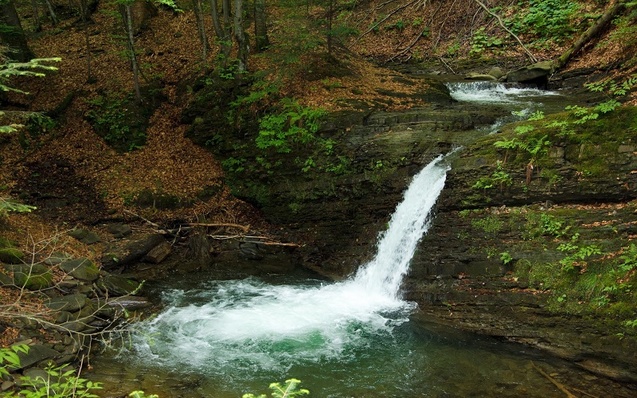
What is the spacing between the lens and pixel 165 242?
11.3m

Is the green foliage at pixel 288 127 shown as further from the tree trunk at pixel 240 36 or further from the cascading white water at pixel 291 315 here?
the cascading white water at pixel 291 315

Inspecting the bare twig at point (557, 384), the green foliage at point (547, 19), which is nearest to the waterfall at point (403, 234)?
the bare twig at point (557, 384)

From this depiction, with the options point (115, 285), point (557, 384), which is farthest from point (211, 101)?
point (557, 384)

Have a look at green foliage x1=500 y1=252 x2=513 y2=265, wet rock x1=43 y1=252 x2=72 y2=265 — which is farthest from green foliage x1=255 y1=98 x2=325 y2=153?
green foliage x1=500 y1=252 x2=513 y2=265

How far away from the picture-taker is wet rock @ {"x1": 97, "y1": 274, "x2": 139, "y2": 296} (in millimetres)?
8812

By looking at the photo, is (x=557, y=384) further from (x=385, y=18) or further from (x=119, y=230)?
(x=385, y=18)

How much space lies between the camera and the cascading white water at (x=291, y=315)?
729cm

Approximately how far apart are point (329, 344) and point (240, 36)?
949cm

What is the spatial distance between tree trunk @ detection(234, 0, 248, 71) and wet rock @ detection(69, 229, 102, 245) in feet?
20.8

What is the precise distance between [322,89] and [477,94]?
4.81 meters

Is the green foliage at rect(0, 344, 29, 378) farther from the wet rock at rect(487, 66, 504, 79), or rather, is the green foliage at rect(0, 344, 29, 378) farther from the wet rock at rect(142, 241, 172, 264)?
the wet rock at rect(487, 66, 504, 79)

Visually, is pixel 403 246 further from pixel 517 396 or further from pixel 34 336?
pixel 34 336

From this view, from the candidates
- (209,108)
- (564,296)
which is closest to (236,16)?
(209,108)

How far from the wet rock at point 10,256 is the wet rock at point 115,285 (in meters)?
1.41
